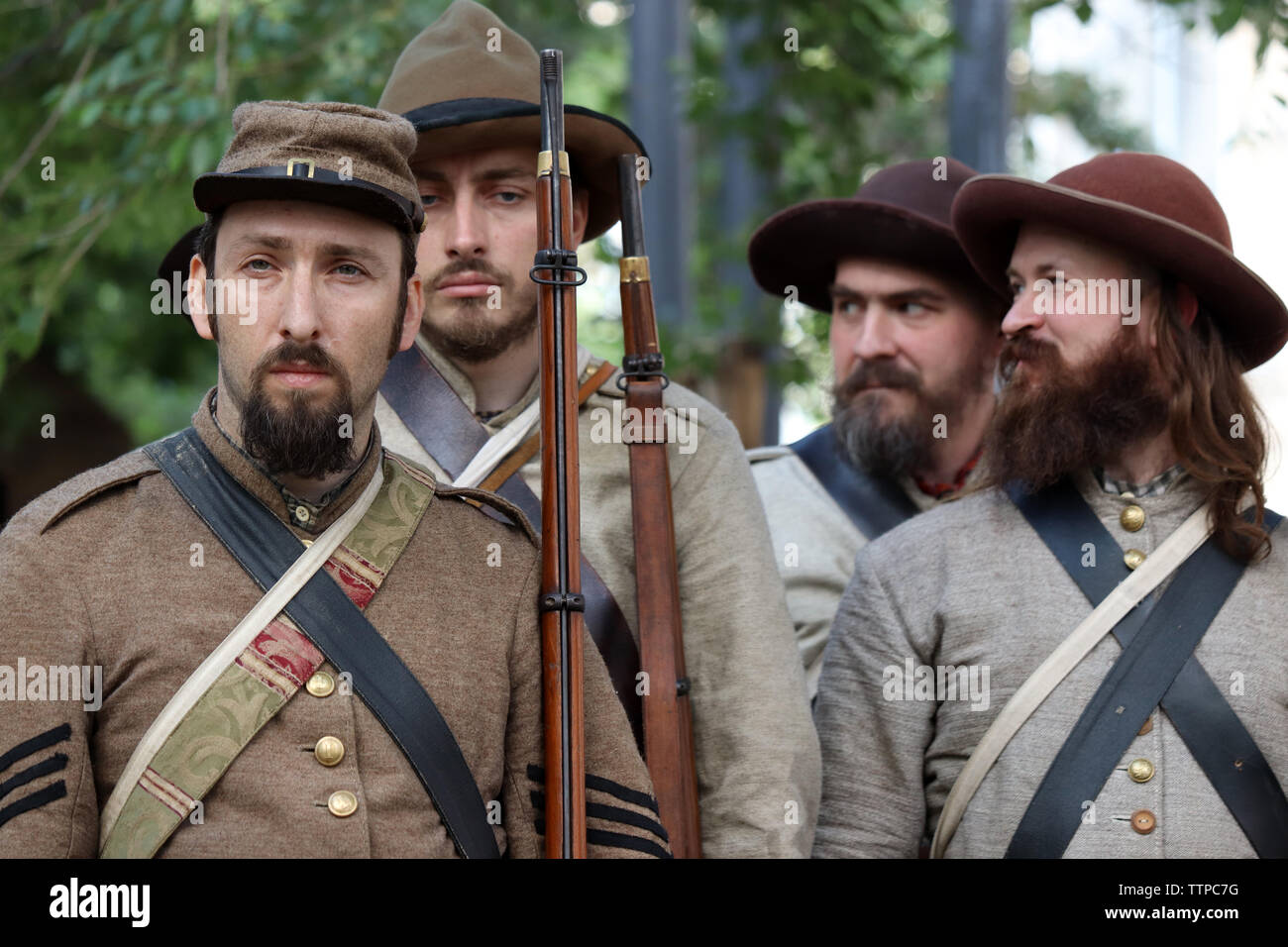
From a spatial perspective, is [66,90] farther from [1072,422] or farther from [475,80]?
[1072,422]

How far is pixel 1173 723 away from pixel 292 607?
1.85 m

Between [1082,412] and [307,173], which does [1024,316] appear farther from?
[307,173]

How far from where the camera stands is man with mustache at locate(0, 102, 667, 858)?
116 inches

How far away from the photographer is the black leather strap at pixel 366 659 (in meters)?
3.10

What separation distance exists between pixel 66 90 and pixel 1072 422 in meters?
4.45

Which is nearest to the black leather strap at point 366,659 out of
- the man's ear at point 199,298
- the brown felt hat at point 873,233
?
the man's ear at point 199,298

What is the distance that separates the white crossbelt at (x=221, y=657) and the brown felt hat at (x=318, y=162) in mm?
562

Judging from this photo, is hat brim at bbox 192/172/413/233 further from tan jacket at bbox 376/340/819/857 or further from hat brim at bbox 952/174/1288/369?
hat brim at bbox 952/174/1288/369

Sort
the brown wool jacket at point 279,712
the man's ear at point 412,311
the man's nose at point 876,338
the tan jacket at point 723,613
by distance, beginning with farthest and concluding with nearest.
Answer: the man's nose at point 876,338, the tan jacket at point 723,613, the man's ear at point 412,311, the brown wool jacket at point 279,712

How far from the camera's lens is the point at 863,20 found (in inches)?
323

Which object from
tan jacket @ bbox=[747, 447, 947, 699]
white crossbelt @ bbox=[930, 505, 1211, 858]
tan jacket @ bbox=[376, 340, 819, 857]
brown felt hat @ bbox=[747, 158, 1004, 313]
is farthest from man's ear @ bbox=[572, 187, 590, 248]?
white crossbelt @ bbox=[930, 505, 1211, 858]

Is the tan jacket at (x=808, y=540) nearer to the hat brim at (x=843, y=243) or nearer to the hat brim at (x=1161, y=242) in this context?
the hat brim at (x=843, y=243)

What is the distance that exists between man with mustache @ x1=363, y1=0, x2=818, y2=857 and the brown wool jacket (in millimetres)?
584
